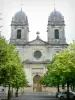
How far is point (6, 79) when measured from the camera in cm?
3186

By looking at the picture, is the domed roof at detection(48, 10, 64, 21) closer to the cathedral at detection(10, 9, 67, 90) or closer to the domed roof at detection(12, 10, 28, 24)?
the cathedral at detection(10, 9, 67, 90)

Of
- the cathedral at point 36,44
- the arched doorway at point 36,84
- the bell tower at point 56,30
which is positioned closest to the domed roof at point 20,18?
the cathedral at point 36,44

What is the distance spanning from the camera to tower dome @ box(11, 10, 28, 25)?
85456 mm

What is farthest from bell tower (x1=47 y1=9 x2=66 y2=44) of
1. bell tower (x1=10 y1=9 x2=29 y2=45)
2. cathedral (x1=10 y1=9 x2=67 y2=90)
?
bell tower (x1=10 y1=9 x2=29 y2=45)

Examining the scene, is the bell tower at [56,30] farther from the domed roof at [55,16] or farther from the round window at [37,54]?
the round window at [37,54]

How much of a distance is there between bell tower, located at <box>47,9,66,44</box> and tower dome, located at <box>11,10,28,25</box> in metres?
6.99

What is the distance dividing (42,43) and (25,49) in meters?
5.13

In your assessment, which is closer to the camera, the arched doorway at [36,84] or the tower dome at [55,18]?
the arched doorway at [36,84]

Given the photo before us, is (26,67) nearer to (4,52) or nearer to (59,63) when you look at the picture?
(59,63)

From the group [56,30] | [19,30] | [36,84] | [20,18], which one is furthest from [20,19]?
[36,84]

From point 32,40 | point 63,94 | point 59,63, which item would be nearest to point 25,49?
point 32,40

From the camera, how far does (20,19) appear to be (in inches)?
3378

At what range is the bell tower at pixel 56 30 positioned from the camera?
275 ft

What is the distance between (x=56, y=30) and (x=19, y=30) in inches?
413
